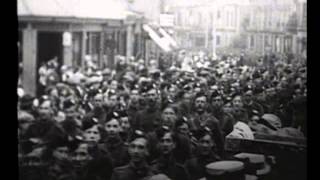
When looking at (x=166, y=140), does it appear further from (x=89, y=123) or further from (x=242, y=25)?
(x=242, y=25)

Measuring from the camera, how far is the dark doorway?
3.54m

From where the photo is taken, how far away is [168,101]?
11.9ft

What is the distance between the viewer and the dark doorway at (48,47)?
11.6 ft

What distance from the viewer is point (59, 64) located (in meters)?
3.59

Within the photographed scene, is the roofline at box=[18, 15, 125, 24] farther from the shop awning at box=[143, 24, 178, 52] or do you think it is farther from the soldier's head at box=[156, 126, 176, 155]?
the soldier's head at box=[156, 126, 176, 155]

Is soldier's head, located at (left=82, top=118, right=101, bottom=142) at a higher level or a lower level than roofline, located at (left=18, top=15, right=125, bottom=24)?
lower

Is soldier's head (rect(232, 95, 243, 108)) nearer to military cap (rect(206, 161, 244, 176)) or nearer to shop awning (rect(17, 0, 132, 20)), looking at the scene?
military cap (rect(206, 161, 244, 176))

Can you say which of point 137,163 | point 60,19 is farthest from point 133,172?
point 60,19

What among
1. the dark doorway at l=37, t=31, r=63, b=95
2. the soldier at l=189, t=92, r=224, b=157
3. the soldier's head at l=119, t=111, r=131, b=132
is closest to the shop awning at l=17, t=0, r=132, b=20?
the dark doorway at l=37, t=31, r=63, b=95

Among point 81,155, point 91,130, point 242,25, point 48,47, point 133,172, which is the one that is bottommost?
point 133,172

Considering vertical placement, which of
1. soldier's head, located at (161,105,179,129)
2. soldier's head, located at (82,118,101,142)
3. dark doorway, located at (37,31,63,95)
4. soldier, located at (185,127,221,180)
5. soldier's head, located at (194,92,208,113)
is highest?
dark doorway, located at (37,31,63,95)

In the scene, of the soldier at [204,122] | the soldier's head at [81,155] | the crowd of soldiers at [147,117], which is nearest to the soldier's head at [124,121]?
the crowd of soldiers at [147,117]

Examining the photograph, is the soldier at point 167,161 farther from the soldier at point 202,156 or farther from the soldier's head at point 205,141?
the soldier's head at point 205,141

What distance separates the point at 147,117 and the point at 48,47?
77 centimetres
